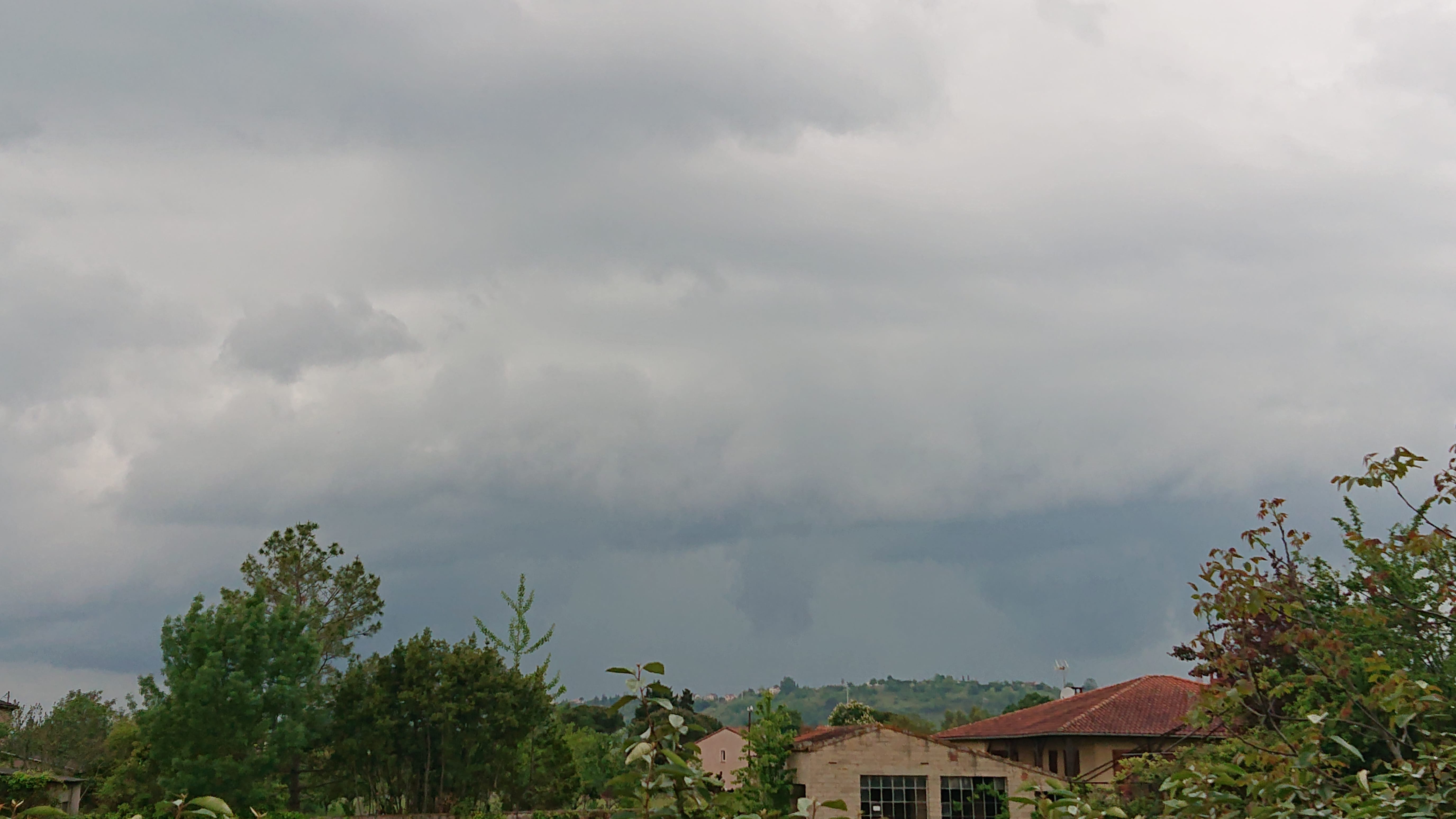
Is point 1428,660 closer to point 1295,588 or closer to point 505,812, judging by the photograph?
point 1295,588

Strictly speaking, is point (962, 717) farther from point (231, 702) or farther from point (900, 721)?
point (231, 702)

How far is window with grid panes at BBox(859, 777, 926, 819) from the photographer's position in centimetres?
3503

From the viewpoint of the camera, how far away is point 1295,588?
8141 millimetres

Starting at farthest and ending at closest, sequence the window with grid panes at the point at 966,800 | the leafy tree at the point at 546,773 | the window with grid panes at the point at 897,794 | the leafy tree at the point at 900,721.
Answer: the leafy tree at the point at 900,721
the leafy tree at the point at 546,773
the window with grid panes at the point at 966,800
the window with grid panes at the point at 897,794

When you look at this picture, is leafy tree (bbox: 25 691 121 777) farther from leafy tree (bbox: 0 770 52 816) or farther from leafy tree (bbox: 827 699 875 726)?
leafy tree (bbox: 827 699 875 726)

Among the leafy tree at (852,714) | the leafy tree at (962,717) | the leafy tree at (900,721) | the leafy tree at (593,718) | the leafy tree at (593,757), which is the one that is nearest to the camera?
the leafy tree at (593,757)

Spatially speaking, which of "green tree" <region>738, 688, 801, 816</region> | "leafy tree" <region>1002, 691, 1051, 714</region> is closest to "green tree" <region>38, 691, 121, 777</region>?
"green tree" <region>738, 688, 801, 816</region>

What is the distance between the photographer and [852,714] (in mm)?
87938

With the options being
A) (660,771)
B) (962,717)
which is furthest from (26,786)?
(962,717)

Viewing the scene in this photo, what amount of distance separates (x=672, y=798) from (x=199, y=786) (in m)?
38.1

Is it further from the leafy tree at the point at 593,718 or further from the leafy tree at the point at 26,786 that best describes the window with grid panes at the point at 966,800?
the leafy tree at the point at 593,718

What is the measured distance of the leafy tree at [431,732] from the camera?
4119 centimetres

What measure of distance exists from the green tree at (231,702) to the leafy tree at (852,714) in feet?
182

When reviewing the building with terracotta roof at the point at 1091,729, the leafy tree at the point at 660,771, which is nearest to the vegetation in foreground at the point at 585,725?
the leafy tree at the point at 660,771
